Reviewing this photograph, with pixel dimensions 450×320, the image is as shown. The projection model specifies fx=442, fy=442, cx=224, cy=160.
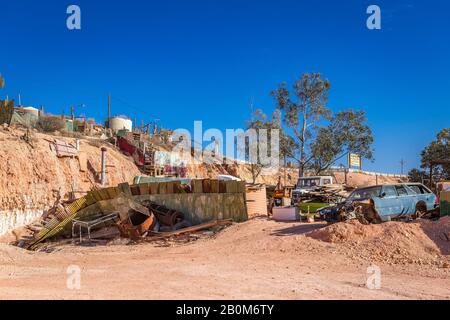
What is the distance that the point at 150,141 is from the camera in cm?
5081

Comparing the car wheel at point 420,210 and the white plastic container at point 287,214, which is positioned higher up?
the car wheel at point 420,210

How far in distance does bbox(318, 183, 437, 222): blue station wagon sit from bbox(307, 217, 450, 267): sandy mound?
4.60ft

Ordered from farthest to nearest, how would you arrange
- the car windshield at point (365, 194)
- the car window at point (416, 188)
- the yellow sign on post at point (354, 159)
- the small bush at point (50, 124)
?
1. the small bush at point (50, 124)
2. the yellow sign on post at point (354, 159)
3. the car window at point (416, 188)
4. the car windshield at point (365, 194)

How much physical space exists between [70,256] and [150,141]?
36454mm

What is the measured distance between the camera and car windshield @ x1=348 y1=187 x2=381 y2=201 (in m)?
14.9

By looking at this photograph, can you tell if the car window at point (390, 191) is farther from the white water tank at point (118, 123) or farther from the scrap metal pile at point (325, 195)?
the white water tank at point (118, 123)

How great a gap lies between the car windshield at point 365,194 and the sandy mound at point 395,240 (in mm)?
1883

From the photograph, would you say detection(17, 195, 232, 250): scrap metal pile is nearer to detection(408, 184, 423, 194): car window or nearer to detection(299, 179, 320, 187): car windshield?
detection(408, 184, 423, 194): car window

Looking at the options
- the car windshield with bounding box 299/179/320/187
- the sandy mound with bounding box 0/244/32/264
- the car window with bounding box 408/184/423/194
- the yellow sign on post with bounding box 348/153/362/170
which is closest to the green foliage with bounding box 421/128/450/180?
the yellow sign on post with bounding box 348/153/362/170

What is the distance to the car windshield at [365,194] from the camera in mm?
14938

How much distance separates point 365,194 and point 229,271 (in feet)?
22.5

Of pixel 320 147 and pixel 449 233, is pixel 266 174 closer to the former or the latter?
pixel 320 147

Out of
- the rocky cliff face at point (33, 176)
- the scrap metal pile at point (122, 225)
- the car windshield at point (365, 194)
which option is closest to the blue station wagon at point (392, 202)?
the car windshield at point (365, 194)
